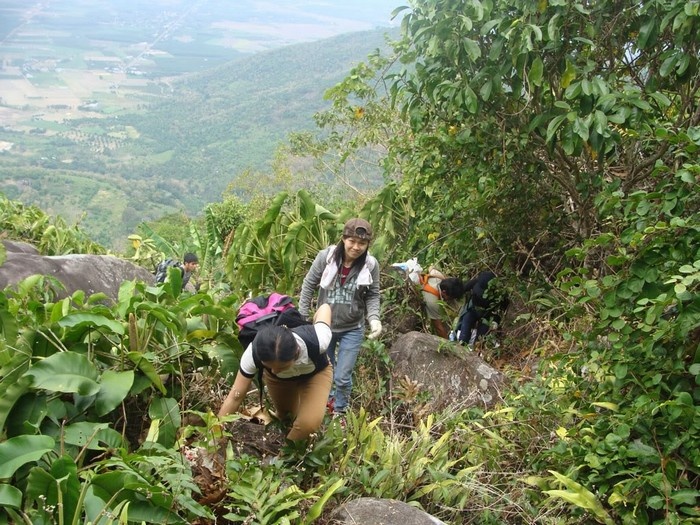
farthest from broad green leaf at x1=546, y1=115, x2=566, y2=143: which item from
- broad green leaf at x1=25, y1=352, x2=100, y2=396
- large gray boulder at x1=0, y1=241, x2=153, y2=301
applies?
large gray boulder at x1=0, y1=241, x2=153, y2=301

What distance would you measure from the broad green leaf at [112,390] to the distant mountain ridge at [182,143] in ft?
116

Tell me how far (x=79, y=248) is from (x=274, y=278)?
463 centimetres

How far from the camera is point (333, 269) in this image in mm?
4547

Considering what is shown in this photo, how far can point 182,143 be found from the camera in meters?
72.2

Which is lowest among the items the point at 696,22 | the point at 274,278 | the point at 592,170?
the point at 274,278

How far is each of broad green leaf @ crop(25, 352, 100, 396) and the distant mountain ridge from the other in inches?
1392

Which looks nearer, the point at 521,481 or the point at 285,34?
the point at 521,481

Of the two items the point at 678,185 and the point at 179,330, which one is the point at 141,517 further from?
the point at 678,185

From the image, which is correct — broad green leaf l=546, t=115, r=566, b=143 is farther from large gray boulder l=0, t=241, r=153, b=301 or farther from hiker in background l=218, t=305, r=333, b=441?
large gray boulder l=0, t=241, r=153, b=301

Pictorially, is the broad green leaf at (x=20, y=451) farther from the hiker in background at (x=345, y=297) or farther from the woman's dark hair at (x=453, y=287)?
the woman's dark hair at (x=453, y=287)

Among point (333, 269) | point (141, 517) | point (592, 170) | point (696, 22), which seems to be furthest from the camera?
point (592, 170)

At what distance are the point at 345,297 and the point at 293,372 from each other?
1.13m

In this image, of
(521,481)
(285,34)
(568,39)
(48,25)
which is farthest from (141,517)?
(285,34)

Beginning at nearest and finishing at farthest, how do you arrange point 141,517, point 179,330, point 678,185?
point 141,517 < point 678,185 < point 179,330
